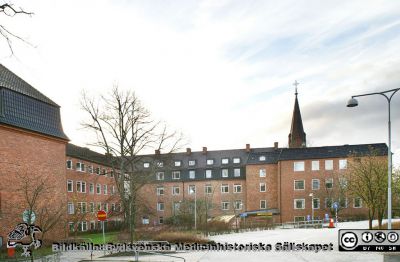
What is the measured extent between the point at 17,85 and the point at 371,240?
23.8 meters

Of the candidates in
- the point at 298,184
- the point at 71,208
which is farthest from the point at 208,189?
the point at 71,208

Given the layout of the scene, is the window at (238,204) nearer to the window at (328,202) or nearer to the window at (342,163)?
the window at (328,202)

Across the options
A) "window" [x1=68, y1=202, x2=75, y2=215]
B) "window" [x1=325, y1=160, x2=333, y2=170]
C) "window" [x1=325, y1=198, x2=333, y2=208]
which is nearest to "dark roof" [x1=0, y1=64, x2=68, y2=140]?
"window" [x1=68, y1=202, x2=75, y2=215]

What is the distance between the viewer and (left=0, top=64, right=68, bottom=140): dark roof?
25016mm

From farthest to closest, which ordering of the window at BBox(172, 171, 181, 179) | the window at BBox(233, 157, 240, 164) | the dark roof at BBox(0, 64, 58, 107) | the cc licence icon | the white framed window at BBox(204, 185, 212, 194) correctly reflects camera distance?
the window at BBox(172, 171, 181, 179)
the window at BBox(233, 157, 240, 164)
the white framed window at BBox(204, 185, 212, 194)
the dark roof at BBox(0, 64, 58, 107)
the cc licence icon

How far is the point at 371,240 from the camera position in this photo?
13.0 meters

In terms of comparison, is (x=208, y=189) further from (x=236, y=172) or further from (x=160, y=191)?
(x=160, y=191)

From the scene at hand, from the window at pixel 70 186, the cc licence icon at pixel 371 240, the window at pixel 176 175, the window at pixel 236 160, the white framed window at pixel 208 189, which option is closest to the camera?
the cc licence icon at pixel 371 240

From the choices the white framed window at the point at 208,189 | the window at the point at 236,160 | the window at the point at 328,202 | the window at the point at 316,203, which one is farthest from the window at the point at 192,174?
the window at the point at 328,202

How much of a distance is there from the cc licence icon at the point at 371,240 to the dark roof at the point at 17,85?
21834 mm

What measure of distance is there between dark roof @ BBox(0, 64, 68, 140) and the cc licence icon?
20455mm

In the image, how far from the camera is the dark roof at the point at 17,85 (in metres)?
26.0

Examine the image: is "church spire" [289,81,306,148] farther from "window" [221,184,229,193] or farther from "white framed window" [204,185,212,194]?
"white framed window" [204,185,212,194]

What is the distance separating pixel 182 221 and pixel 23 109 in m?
23.5
